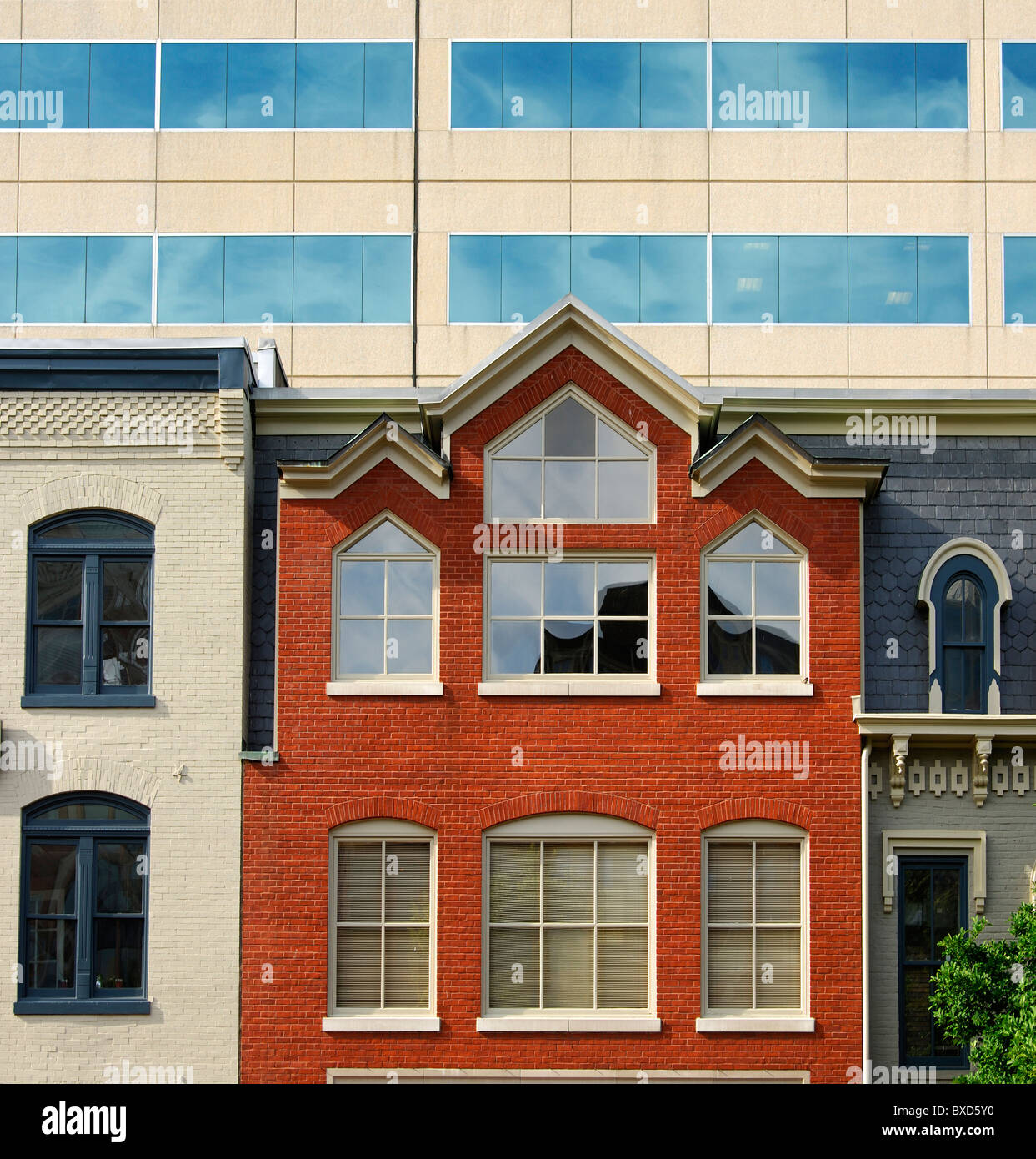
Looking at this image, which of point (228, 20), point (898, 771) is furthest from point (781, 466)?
point (228, 20)

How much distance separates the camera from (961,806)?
1489 centimetres

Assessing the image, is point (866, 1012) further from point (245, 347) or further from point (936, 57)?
point (936, 57)

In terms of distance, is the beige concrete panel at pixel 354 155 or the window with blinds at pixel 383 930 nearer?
the window with blinds at pixel 383 930

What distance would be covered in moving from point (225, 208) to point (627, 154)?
9.60m

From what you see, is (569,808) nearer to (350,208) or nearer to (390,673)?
(390,673)

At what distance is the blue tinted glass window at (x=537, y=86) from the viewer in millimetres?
29609

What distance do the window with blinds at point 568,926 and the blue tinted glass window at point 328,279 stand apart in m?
17.7

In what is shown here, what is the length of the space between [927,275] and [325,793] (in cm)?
2160

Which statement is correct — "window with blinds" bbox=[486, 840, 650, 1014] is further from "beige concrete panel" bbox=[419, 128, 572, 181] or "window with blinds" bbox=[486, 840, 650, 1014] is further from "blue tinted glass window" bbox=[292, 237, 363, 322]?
"beige concrete panel" bbox=[419, 128, 572, 181]

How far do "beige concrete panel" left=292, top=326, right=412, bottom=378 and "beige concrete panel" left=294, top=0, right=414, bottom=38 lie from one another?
7.08 m

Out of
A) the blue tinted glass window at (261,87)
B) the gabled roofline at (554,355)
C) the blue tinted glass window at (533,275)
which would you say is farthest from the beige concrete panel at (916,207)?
the gabled roofline at (554,355)

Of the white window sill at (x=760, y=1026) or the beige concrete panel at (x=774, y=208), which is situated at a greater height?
the beige concrete panel at (x=774, y=208)

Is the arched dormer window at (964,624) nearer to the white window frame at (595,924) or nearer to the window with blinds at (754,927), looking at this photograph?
the window with blinds at (754,927)

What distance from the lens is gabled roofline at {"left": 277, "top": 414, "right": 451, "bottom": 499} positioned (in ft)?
48.8
